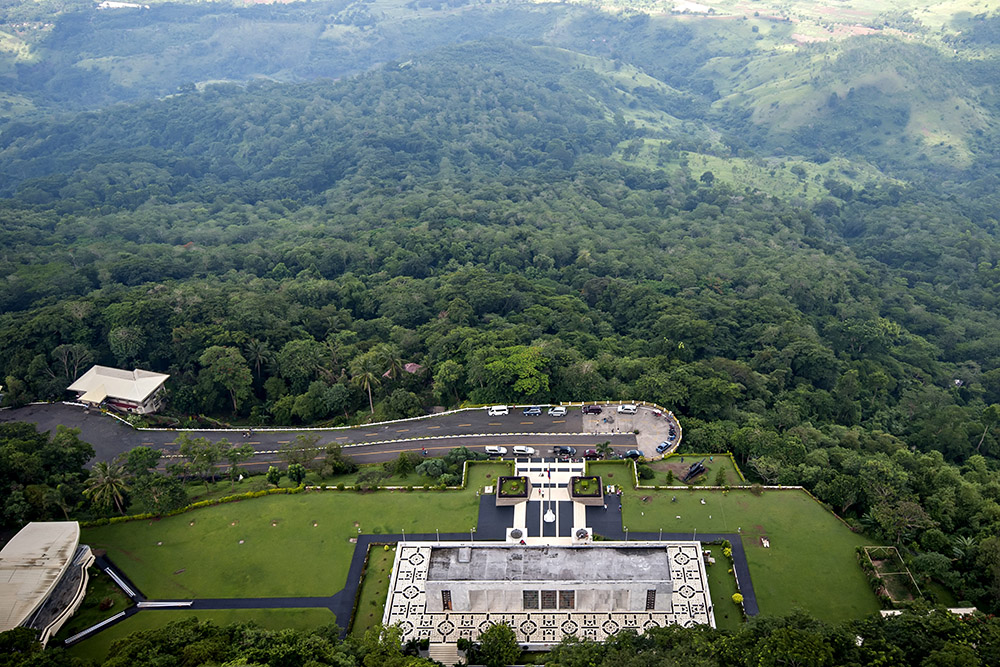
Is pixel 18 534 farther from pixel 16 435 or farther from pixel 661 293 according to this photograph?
pixel 661 293

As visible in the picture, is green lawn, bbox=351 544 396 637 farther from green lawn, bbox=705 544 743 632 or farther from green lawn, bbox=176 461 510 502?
green lawn, bbox=705 544 743 632

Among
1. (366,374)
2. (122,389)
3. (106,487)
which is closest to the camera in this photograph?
(106,487)

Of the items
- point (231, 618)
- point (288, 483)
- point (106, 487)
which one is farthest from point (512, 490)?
point (106, 487)

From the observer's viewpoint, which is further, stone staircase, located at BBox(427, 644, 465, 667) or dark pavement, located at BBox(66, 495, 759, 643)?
dark pavement, located at BBox(66, 495, 759, 643)

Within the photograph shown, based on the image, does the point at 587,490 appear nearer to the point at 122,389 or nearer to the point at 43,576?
the point at 43,576

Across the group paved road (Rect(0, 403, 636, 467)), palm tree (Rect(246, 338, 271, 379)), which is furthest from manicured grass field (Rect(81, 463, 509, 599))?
palm tree (Rect(246, 338, 271, 379))

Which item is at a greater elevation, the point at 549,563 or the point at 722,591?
the point at 549,563

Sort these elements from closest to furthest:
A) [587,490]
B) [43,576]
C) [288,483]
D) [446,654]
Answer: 1. [446,654]
2. [43,576]
3. [587,490]
4. [288,483]

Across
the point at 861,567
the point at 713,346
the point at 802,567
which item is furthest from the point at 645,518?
the point at 713,346
